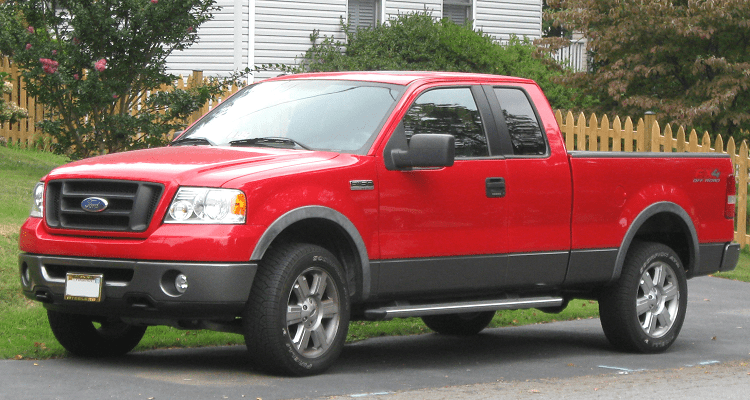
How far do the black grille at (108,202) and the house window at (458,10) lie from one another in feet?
63.6

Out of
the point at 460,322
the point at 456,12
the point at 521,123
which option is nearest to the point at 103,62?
the point at 460,322

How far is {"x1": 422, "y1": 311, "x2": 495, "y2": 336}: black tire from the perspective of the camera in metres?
9.77

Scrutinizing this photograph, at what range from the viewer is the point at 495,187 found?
7.95 meters

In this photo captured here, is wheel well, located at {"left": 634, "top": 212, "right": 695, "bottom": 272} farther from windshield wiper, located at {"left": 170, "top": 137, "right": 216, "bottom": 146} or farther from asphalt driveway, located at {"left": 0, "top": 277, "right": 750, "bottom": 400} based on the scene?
windshield wiper, located at {"left": 170, "top": 137, "right": 216, "bottom": 146}

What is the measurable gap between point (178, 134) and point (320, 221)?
1943 millimetres

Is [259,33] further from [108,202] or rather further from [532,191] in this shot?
[108,202]

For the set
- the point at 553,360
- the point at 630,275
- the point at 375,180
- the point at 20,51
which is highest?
the point at 20,51

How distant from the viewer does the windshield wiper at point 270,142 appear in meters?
7.55

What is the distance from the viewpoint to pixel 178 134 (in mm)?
8523

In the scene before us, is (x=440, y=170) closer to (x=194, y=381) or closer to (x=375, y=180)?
(x=375, y=180)

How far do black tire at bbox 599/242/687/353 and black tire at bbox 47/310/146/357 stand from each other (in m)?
3.56

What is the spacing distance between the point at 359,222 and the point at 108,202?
1522mm

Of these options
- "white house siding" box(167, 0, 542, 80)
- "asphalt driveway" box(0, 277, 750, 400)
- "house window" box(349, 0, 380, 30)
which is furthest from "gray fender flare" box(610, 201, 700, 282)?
"house window" box(349, 0, 380, 30)

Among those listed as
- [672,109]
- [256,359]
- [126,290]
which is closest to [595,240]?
[256,359]
